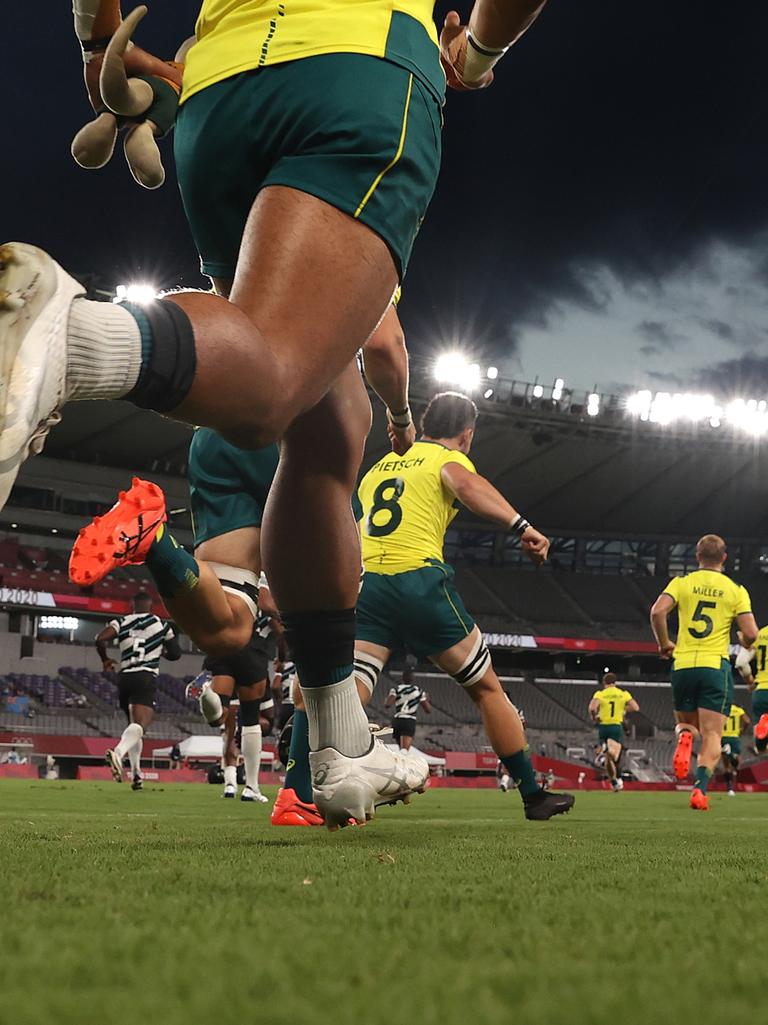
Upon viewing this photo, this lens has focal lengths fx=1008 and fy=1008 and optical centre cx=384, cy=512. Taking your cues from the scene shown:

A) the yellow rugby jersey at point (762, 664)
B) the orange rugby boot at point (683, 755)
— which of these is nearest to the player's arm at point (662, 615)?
the orange rugby boot at point (683, 755)

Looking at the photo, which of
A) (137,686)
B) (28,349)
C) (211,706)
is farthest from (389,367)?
(137,686)

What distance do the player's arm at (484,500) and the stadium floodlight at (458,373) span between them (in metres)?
26.6

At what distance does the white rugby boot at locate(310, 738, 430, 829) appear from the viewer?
239cm

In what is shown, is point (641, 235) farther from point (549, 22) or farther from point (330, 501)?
point (330, 501)

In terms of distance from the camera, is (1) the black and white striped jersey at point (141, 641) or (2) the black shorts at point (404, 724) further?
(2) the black shorts at point (404, 724)

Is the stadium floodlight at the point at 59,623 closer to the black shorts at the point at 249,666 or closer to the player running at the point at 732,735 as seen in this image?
the player running at the point at 732,735

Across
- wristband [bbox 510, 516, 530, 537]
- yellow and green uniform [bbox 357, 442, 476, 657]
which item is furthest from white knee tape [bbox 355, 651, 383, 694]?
wristband [bbox 510, 516, 530, 537]

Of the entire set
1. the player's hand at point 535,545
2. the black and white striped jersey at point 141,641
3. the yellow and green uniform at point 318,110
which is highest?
the yellow and green uniform at point 318,110

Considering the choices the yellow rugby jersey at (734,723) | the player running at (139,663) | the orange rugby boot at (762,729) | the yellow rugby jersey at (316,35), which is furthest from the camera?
the yellow rugby jersey at (734,723)

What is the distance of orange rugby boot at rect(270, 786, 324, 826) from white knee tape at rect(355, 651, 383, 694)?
713mm

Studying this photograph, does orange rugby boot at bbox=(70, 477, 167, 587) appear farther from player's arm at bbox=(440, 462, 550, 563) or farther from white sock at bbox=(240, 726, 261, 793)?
white sock at bbox=(240, 726, 261, 793)

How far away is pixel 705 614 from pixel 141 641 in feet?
19.2

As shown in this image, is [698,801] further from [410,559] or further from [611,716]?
[611,716]

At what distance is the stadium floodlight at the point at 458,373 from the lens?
31781mm
